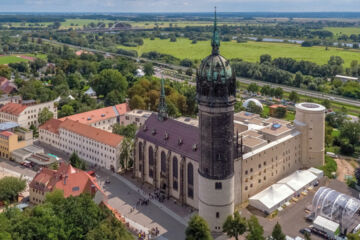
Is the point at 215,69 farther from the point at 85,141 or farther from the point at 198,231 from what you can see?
the point at 85,141

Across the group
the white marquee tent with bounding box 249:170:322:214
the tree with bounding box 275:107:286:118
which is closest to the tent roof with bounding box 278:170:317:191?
the white marquee tent with bounding box 249:170:322:214

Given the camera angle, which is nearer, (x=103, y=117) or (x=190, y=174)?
(x=190, y=174)

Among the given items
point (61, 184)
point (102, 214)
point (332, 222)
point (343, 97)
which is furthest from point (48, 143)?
point (343, 97)

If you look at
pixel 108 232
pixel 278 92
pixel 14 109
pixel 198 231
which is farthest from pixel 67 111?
pixel 198 231

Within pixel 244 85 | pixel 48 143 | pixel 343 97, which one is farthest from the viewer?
pixel 244 85

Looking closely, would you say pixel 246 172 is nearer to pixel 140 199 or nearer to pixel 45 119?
pixel 140 199

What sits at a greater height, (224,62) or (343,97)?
(224,62)
